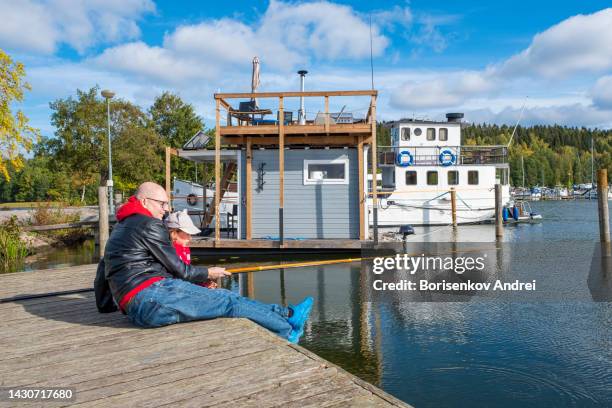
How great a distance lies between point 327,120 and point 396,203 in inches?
523

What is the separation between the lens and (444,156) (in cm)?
2823

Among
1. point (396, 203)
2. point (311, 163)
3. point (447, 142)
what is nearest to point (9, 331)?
point (311, 163)

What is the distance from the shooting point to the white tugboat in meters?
27.3

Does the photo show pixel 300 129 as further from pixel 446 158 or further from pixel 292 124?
pixel 446 158

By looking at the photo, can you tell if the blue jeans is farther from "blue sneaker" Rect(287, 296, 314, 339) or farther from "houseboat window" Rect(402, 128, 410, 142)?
"houseboat window" Rect(402, 128, 410, 142)

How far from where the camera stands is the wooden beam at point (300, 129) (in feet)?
49.3

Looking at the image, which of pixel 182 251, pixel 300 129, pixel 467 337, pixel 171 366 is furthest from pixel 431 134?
pixel 171 366

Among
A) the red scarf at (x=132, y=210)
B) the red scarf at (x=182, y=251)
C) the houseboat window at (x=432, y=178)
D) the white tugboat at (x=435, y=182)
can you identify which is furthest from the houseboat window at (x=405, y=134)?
the red scarf at (x=132, y=210)

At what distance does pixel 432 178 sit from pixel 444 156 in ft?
4.44

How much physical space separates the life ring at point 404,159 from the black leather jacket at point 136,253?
79.7 ft

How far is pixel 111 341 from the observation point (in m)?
4.47

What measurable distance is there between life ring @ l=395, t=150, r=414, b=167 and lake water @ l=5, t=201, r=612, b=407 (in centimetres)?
1472

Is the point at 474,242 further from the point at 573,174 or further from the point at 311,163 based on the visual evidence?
the point at 573,174

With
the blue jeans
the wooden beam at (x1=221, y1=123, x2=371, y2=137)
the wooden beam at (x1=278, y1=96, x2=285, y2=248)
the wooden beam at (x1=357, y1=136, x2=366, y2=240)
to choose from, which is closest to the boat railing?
the wooden beam at (x1=357, y1=136, x2=366, y2=240)
